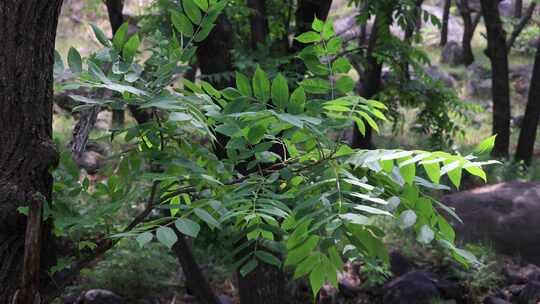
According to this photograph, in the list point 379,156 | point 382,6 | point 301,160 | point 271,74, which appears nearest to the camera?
point 379,156

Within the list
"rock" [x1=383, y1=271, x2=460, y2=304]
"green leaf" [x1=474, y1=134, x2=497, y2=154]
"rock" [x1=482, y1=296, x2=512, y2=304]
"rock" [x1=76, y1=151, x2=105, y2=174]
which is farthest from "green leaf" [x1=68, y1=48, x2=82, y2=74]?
"rock" [x1=76, y1=151, x2=105, y2=174]

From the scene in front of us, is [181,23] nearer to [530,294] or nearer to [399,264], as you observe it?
[530,294]

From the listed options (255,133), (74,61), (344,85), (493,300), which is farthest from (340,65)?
(493,300)

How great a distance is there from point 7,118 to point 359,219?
1.10 meters

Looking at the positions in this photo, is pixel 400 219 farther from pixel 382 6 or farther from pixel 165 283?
pixel 165 283

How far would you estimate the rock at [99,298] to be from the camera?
767 centimetres

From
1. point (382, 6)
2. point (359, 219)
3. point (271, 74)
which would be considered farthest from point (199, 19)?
point (382, 6)

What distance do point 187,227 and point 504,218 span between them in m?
8.28

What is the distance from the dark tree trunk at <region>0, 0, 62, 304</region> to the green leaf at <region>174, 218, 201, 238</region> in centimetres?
57

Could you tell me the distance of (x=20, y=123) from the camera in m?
1.96

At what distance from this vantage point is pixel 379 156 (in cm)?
161

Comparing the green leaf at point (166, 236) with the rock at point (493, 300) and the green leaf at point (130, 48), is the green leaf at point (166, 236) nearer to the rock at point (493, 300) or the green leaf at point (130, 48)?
the green leaf at point (130, 48)

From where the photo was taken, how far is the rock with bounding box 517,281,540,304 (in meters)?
7.45

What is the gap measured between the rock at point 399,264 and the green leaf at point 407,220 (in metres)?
7.15
